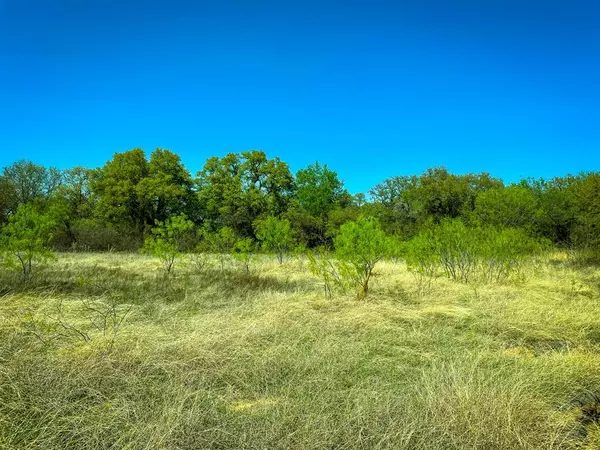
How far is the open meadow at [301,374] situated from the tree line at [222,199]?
59.1ft

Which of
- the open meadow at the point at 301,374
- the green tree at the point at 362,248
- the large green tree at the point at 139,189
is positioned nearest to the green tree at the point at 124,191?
A: the large green tree at the point at 139,189

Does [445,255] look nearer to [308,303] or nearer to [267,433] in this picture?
[308,303]

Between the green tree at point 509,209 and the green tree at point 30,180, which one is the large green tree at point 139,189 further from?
the green tree at point 509,209

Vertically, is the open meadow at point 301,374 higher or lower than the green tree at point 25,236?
lower

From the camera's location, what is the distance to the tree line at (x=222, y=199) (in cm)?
2592

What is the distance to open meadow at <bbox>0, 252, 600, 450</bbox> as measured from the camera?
2842 millimetres

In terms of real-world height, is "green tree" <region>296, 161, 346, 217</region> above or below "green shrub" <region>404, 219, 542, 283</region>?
above

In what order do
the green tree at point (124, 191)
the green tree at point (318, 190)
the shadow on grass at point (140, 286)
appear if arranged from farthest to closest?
the green tree at point (318, 190), the green tree at point (124, 191), the shadow on grass at point (140, 286)

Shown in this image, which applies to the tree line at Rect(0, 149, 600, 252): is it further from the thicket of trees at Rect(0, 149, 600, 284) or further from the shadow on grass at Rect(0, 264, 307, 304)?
the shadow on grass at Rect(0, 264, 307, 304)

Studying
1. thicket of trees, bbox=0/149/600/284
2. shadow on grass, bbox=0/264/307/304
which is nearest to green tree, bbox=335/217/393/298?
shadow on grass, bbox=0/264/307/304

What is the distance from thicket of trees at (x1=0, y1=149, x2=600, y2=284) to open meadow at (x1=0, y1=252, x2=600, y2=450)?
16245 mm

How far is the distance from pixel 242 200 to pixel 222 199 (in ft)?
6.78

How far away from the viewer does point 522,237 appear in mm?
12055

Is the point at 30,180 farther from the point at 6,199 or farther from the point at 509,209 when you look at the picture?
the point at 509,209
